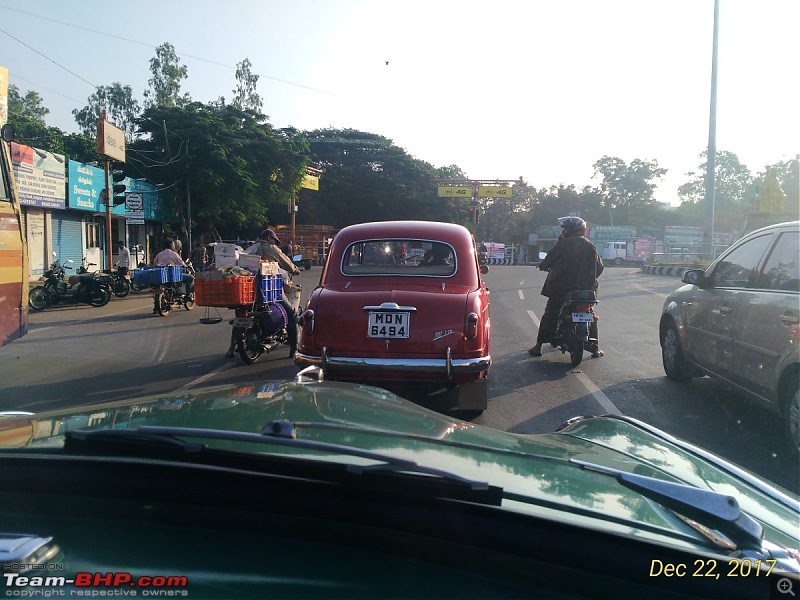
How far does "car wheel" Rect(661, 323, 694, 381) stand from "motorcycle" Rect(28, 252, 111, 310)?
44.6 ft

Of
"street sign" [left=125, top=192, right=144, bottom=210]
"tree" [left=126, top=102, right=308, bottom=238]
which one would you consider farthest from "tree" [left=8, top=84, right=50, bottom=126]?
"street sign" [left=125, top=192, right=144, bottom=210]

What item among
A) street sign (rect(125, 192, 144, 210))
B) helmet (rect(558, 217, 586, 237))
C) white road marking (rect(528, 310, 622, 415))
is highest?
street sign (rect(125, 192, 144, 210))

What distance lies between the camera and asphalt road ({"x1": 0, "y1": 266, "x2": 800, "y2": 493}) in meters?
5.73

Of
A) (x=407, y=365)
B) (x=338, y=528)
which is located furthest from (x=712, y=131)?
(x=338, y=528)

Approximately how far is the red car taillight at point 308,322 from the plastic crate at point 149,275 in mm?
9390

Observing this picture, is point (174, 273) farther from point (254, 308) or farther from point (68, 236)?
point (68, 236)

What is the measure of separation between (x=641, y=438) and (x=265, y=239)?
7.62 meters

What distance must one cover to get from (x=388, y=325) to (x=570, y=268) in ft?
14.1

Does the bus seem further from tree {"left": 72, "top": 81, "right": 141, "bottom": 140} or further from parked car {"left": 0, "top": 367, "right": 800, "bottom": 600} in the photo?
tree {"left": 72, "top": 81, "right": 141, "bottom": 140}

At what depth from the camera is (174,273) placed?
1486cm

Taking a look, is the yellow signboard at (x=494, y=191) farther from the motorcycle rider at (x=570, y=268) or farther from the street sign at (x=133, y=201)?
the motorcycle rider at (x=570, y=268)

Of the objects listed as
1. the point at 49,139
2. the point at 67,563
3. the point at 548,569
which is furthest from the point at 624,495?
the point at 49,139

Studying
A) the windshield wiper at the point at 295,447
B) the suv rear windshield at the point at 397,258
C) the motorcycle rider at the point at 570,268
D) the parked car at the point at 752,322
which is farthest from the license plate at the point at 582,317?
the windshield wiper at the point at 295,447

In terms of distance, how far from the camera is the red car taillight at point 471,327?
18.1ft
